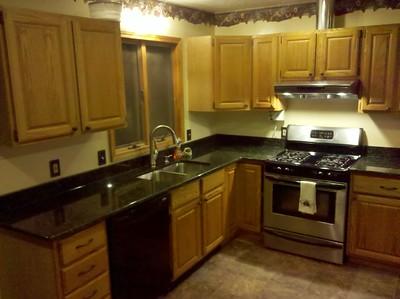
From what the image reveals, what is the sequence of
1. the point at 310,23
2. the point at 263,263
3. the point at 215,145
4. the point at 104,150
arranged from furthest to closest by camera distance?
1. the point at 215,145
2. the point at 310,23
3. the point at 263,263
4. the point at 104,150

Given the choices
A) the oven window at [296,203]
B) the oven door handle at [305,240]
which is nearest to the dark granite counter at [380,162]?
the oven window at [296,203]

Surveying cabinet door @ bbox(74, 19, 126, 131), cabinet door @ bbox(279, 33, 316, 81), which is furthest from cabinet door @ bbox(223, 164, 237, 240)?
cabinet door @ bbox(74, 19, 126, 131)

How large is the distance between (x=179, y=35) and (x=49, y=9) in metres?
1.51

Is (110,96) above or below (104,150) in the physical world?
above

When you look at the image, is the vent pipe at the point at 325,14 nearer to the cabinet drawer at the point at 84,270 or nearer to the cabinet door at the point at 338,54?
the cabinet door at the point at 338,54

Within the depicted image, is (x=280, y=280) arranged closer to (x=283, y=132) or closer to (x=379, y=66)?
(x=283, y=132)

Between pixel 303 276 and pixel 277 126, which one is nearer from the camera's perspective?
pixel 303 276

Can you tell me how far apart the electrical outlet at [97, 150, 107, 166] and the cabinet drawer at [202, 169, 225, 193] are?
86 cm

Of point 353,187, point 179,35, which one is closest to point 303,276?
point 353,187

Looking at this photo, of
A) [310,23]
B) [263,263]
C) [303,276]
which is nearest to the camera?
[303,276]

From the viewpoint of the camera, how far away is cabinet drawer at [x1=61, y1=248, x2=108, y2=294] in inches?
83.1

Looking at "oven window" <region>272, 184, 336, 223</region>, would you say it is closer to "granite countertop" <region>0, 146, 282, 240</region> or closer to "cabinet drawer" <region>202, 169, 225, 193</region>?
"cabinet drawer" <region>202, 169, 225, 193</region>

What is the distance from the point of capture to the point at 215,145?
452 cm

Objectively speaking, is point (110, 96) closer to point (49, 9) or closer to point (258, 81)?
point (49, 9)
